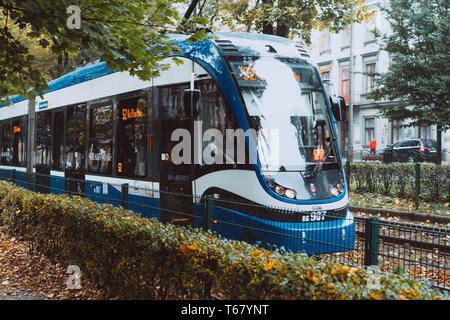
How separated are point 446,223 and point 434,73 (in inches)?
243

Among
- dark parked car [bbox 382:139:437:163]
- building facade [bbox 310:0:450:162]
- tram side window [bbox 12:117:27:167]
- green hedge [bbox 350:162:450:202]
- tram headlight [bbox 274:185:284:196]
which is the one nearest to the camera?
tram headlight [bbox 274:185:284:196]

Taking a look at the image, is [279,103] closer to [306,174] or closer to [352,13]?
[306,174]

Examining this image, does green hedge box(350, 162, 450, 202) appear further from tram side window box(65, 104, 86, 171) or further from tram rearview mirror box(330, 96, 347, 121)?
tram side window box(65, 104, 86, 171)

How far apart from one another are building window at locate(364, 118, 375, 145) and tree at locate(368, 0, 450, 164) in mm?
20727

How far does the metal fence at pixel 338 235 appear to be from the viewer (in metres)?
4.61

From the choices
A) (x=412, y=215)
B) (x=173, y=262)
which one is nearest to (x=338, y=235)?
(x=173, y=262)

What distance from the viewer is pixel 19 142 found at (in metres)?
16.9

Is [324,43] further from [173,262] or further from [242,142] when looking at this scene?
[173,262]

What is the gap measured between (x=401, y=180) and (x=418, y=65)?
435 centimetres

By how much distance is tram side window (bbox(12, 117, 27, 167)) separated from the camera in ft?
54.2

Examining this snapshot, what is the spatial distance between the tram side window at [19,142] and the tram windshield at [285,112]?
11.6 m

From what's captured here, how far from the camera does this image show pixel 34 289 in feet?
21.1

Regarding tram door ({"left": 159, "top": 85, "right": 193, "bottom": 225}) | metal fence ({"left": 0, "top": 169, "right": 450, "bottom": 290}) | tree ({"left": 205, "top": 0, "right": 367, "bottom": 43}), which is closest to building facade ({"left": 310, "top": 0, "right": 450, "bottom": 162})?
tree ({"left": 205, "top": 0, "right": 367, "bottom": 43})
